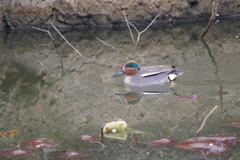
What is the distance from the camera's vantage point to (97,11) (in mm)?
13719

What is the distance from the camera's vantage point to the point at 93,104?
21.6 feet

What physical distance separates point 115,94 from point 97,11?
703 centimetres

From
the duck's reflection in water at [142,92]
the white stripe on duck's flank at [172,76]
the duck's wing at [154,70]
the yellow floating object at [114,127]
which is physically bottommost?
the yellow floating object at [114,127]

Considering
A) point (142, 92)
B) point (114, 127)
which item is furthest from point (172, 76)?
point (114, 127)

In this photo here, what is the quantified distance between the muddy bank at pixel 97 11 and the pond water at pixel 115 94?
5.80 feet

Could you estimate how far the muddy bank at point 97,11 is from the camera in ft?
45.0

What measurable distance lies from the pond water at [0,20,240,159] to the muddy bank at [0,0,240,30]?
5.80 feet

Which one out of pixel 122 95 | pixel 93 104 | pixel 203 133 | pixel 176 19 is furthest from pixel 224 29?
pixel 203 133

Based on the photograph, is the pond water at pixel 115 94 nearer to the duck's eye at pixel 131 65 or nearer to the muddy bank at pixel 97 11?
the duck's eye at pixel 131 65

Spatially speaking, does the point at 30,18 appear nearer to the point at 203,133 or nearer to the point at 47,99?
the point at 47,99

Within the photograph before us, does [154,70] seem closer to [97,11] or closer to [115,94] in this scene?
[115,94]

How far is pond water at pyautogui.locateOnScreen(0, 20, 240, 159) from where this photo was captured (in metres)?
4.96

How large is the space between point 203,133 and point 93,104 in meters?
2.18

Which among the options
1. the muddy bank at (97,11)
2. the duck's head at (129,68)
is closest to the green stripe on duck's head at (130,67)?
the duck's head at (129,68)
